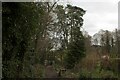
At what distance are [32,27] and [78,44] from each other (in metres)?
12.3

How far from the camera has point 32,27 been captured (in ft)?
20.7

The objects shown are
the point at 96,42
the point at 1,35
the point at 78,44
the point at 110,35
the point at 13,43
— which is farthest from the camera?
the point at 96,42

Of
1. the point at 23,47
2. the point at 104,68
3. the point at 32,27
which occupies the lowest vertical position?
the point at 104,68

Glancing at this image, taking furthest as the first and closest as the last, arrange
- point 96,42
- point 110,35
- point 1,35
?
point 96,42, point 110,35, point 1,35

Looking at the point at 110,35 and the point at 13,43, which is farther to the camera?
the point at 110,35

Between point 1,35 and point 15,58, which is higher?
point 1,35

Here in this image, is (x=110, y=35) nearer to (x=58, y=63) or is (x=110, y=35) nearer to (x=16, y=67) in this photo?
(x=58, y=63)

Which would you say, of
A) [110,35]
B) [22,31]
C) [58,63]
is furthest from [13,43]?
[110,35]

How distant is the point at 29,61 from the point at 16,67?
950 mm

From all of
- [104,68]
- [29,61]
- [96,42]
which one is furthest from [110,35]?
[29,61]

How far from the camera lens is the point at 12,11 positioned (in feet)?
18.2

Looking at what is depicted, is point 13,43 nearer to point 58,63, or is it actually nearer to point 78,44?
Answer: point 78,44

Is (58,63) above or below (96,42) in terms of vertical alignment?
below

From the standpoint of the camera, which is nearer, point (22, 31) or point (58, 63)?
point (22, 31)
